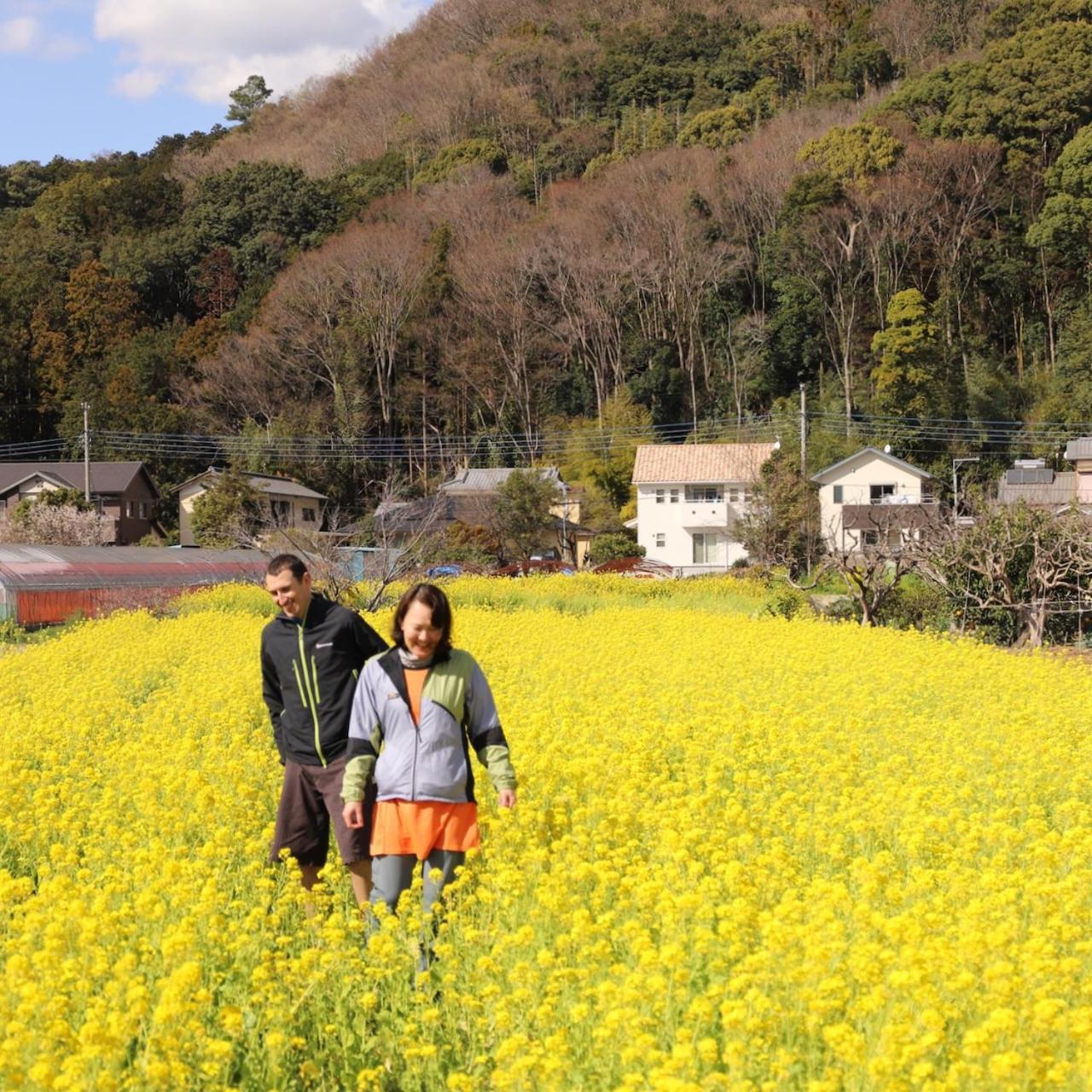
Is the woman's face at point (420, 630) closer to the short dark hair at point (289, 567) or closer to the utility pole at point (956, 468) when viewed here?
the short dark hair at point (289, 567)

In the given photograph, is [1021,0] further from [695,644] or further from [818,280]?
[695,644]

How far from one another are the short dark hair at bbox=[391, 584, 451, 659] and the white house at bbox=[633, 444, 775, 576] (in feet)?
117

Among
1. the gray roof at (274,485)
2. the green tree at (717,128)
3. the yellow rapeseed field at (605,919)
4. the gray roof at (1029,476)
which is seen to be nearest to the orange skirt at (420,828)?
the yellow rapeseed field at (605,919)

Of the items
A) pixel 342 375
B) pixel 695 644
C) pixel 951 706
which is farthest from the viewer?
pixel 342 375

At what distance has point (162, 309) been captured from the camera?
53.1m

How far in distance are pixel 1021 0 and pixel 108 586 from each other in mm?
40445

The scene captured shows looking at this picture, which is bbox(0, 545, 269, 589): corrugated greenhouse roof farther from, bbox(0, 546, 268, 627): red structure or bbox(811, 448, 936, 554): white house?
bbox(811, 448, 936, 554): white house

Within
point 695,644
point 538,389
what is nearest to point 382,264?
point 538,389

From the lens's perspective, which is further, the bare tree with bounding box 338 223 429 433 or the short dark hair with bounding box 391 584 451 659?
the bare tree with bounding box 338 223 429 433

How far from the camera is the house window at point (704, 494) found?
4047 centimetres

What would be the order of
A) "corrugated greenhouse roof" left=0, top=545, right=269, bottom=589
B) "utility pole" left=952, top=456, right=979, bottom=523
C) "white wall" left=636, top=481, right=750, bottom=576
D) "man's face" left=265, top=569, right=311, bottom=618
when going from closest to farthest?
"man's face" left=265, top=569, right=311, bottom=618, "corrugated greenhouse roof" left=0, top=545, right=269, bottom=589, "utility pole" left=952, top=456, right=979, bottom=523, "white wall" left=636, top=481, right=750, bottom=576

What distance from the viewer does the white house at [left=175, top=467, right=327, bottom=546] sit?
40625 millimetres

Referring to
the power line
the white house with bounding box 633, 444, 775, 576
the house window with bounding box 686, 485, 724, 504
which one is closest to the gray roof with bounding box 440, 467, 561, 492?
the power line

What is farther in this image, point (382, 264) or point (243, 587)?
point (382, 264)
